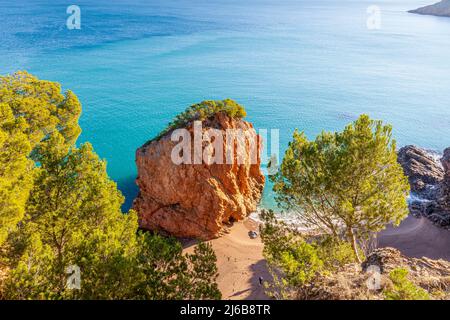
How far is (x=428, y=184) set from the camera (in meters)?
33.7

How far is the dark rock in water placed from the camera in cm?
3309

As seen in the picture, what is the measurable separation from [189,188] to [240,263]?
24.2 ft

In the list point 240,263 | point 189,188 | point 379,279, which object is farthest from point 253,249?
point 379,279

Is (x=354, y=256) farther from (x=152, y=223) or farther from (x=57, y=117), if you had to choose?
(x=57, y=117)

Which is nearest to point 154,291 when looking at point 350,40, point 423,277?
point 423,277

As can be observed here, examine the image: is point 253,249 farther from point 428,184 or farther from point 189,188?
point 428,184

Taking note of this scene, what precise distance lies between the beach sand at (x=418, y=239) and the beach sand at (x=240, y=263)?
11.1 metres

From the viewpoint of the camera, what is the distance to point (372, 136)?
13.4 meters

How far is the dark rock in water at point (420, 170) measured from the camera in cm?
3309

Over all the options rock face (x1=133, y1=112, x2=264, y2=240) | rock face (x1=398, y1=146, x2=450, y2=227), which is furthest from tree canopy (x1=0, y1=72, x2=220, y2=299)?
rock face (x1=398, y1=146, x2=450, y2=227)

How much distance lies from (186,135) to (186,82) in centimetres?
4440

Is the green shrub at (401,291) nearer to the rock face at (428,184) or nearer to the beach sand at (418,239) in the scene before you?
the beach sand at (418,239)

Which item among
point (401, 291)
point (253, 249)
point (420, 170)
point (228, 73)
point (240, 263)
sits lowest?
point (240, 263)

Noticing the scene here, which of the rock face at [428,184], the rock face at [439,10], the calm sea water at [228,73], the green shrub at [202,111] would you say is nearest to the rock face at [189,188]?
the green shrub at [202,111]
